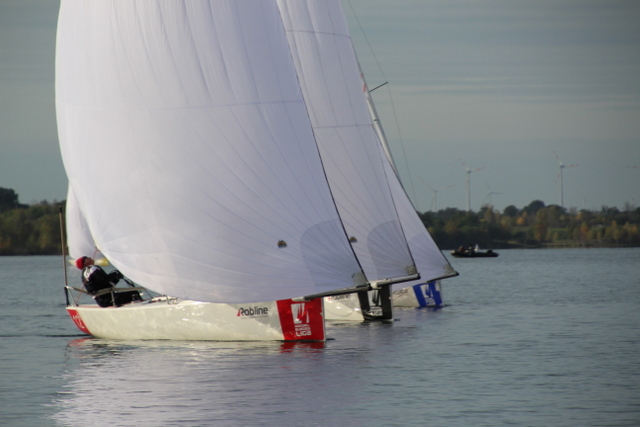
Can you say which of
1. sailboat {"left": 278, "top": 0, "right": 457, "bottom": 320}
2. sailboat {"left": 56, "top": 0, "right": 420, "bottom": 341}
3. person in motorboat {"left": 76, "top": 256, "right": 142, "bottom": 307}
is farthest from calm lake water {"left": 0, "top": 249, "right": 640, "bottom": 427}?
sailboat {"left": 278, "top": 0, "right": 457, "bottom": 320}

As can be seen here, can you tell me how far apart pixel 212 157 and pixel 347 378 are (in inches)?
198

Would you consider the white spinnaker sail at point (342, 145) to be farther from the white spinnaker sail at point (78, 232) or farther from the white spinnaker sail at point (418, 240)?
the white spinnaker sail at point (78, 232)

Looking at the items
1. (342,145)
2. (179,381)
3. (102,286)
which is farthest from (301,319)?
(342,145)

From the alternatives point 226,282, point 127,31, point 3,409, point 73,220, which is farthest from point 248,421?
point 73,220

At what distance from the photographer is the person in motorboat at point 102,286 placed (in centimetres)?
2305

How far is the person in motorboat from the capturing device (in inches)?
907

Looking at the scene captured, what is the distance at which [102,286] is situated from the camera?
23250 millimetres

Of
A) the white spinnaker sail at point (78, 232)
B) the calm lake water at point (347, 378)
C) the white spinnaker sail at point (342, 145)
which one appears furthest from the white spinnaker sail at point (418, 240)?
the white spinnaker sail at point (78, 232)

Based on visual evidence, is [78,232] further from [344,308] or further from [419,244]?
[344,308]

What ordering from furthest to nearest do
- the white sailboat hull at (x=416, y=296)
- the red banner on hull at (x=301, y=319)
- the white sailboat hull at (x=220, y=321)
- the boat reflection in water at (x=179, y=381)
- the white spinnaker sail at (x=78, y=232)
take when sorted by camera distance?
1. the white spinnaker sail at (x=78, y=232)
2. the white sailboat hull at (x=416, y=296)
3. the white sailboat hull at (x=220, y=321)
4. the red banner on hull at (x=301, y=319)
5. the boat reflection in water at (x=179, y=381)

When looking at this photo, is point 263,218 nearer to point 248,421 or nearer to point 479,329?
point 248,421

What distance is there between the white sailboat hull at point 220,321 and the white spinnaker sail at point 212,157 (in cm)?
123

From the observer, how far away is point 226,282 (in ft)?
64.8

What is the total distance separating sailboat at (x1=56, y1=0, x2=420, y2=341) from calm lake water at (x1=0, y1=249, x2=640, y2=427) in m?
1.34
